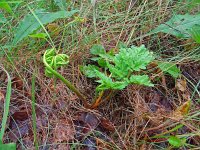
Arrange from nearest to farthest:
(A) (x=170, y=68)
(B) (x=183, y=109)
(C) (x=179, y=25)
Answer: (B) (x=183, y=109) → (A) (x=170, y=68) → (C) (x=179, y=25)

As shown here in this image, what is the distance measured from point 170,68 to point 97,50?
301 millimetres

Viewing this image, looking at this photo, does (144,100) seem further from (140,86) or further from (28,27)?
(28,27)

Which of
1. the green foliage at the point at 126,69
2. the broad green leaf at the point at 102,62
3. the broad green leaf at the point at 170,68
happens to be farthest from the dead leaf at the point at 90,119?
the broad green leaf at the point at 170,68

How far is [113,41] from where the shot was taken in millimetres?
1593

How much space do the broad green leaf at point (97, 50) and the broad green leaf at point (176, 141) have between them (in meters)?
0.44

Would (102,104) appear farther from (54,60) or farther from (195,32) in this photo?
(195,32)

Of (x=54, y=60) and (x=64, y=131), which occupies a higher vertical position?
(x=54, y=60)

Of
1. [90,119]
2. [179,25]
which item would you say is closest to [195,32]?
[179,25]

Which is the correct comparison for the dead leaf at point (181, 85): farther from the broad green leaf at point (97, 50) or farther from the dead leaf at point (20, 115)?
the dead leaf at point (20, 115)

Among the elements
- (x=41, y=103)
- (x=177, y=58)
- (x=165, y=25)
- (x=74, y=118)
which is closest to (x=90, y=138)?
(x=74, y=118)

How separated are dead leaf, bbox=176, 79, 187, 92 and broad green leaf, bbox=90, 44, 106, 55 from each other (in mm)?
321

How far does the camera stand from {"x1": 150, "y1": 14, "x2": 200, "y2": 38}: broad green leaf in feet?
5.06

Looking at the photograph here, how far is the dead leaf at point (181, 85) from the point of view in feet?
4.72

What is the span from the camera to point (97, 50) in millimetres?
1471
